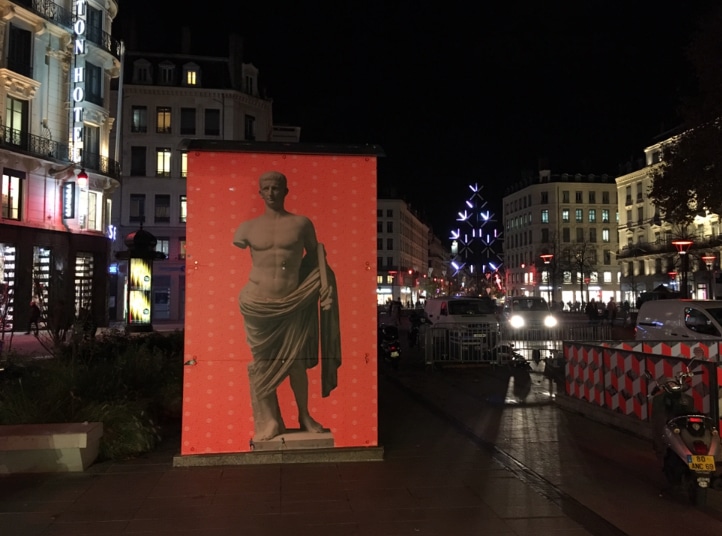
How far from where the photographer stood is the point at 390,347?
1648 cm

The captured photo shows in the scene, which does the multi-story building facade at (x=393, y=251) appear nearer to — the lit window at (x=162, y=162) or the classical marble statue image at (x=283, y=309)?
the lit window at (x=162, y=162)

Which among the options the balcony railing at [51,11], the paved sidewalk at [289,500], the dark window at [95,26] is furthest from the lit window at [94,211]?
the paved sidewalk at [289,500]

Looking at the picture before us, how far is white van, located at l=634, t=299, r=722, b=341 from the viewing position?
13891 mm

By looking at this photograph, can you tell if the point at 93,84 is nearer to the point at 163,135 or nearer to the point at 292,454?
the point at 163,135

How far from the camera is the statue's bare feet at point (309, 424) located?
6.79m

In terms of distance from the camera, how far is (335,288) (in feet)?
22.4

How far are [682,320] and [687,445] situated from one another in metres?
10.1

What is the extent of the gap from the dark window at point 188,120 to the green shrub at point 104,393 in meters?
38.3

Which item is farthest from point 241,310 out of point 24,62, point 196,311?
point 24,62

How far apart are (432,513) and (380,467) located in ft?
4.83

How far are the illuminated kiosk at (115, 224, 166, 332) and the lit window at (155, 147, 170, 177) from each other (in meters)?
24.6

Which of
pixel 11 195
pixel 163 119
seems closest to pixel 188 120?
pixel 163 119

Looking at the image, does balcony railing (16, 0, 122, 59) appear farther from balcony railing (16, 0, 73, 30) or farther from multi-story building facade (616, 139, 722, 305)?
multi-story building facade (616, 139, 722, 305)

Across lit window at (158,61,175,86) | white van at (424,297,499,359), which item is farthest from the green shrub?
lit window at (158,61,175,86)
